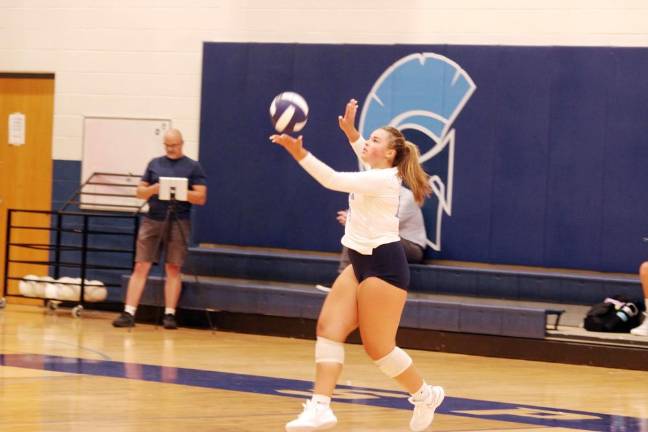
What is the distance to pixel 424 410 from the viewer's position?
20.3 feet

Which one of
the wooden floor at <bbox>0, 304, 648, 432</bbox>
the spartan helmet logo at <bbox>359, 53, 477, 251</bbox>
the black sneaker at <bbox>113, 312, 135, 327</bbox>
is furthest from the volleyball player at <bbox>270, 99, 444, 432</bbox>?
the black sneaker at <bbox>113, 312, 135, 327</bbox>

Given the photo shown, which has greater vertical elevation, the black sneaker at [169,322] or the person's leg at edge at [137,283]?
the person's leg at edge at [137,283]

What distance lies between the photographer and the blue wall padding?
10930 mm

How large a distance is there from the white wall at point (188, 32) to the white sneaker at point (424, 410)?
5755mm

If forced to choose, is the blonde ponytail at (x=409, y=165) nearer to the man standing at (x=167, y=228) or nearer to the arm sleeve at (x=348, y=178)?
the arm sleeve at (x=348, y=178)

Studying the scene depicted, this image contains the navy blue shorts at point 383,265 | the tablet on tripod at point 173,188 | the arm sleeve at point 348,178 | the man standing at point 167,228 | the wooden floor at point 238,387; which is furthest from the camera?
the man standing at point 167,228

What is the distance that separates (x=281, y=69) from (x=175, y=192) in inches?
70.5

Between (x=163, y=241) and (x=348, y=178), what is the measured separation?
5.84 metres

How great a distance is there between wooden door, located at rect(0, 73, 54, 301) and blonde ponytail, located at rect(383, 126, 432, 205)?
7.58m

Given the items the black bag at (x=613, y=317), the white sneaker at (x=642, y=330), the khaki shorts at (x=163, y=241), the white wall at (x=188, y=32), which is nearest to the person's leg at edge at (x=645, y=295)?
the white sneaker at (x=642, y=330)

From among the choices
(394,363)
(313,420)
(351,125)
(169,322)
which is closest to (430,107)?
(169,322)

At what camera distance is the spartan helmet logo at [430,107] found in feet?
37.6

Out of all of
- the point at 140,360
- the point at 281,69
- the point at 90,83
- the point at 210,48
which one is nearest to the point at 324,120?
the point at 281,69

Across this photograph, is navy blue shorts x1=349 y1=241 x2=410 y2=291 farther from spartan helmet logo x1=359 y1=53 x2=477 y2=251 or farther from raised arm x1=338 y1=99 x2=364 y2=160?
spartan helmet logo x1=359 y1=53 x2=477 y2=251
